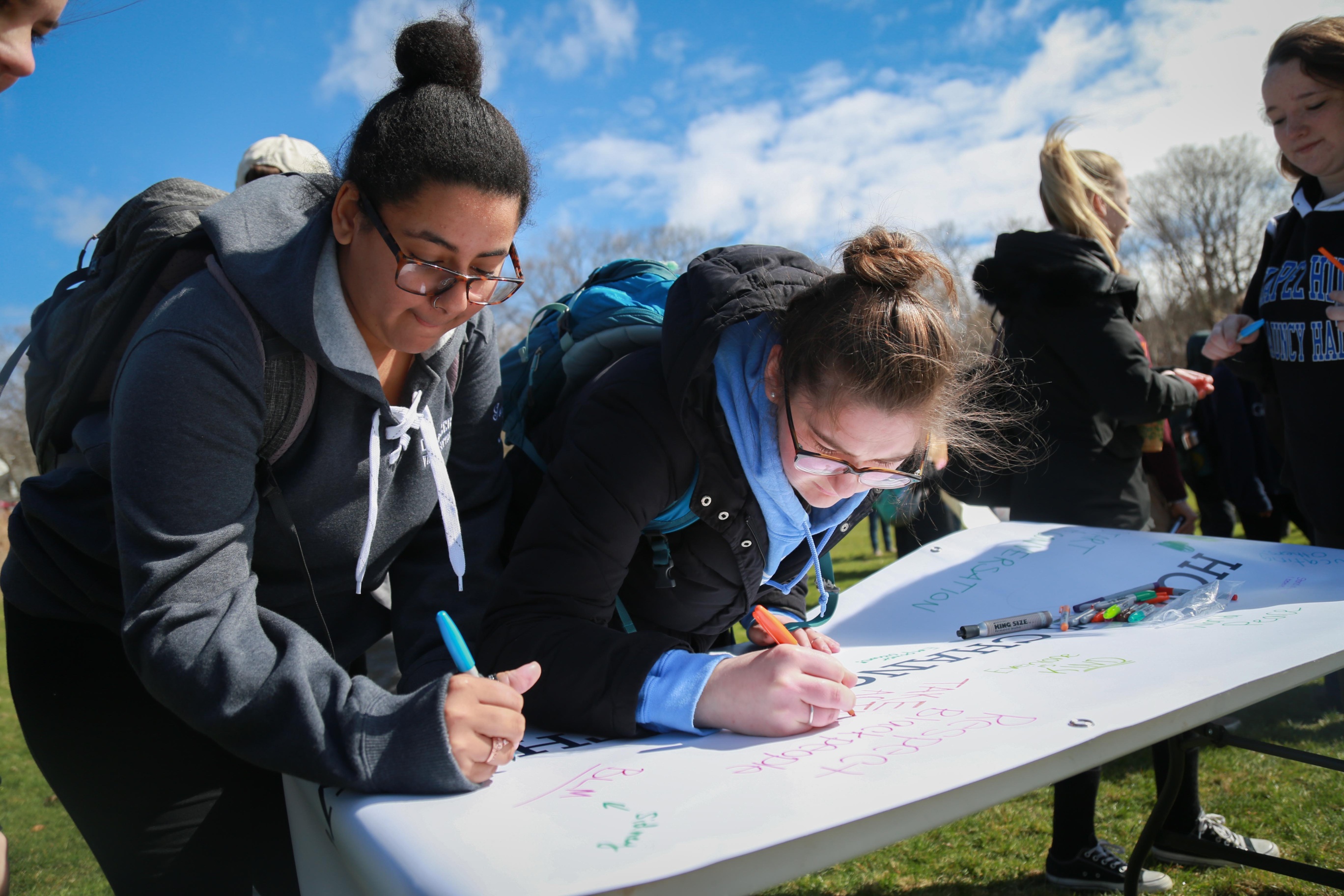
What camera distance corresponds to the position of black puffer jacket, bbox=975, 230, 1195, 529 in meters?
2.29

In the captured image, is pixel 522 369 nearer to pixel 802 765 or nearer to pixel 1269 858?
pixel 802 765

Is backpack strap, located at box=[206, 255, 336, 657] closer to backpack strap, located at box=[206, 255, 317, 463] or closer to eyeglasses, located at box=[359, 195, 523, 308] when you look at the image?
backpack strap, located at box=[206, 255, 317, 463]

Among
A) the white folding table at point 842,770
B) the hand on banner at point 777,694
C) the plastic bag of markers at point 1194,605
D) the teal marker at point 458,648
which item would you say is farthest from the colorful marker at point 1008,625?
the teal marker at point 458,648

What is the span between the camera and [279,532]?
1.20m

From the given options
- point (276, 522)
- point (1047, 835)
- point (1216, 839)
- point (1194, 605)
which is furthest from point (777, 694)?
point (1047, 835)

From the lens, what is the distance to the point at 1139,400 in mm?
2260

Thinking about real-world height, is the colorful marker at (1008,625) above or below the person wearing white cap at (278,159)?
below

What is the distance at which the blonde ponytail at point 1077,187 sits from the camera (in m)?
2.46

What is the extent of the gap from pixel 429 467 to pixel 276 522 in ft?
0.82

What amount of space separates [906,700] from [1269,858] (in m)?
1.03

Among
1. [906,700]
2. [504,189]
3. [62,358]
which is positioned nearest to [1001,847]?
[906,700]

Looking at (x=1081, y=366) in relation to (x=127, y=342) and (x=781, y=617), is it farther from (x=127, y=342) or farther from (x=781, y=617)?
(x=127, y=342)

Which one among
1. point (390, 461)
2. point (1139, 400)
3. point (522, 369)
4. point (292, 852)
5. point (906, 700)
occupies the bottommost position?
point (292, 852)

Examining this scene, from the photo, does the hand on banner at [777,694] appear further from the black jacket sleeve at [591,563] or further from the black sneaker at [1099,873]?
the black sneaker at [1099,873]
